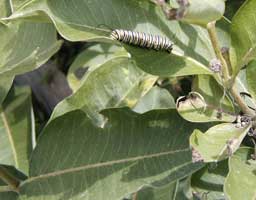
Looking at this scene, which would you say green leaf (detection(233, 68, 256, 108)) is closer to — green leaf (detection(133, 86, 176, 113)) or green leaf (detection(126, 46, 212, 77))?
green leaf (detection(126, 46, 212, 77))

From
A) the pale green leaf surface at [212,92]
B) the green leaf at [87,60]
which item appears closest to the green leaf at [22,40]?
the pale green leaf surface at [212,92]

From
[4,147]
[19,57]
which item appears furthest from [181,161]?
[4,147]

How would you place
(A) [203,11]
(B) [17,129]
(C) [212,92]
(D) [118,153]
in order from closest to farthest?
(A) [203,11] → (C) [212,92] → (D) [118,153] → (B) [17,129]

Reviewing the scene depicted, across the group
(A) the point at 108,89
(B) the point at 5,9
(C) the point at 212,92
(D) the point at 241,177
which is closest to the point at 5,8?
(B) the point at 5,9

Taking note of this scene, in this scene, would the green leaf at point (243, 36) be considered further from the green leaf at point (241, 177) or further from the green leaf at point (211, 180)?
the green leaf at point (211, 180)

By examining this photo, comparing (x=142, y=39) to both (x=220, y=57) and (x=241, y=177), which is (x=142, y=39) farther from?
(x=241, y=177)

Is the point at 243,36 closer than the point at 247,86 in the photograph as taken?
Yes
